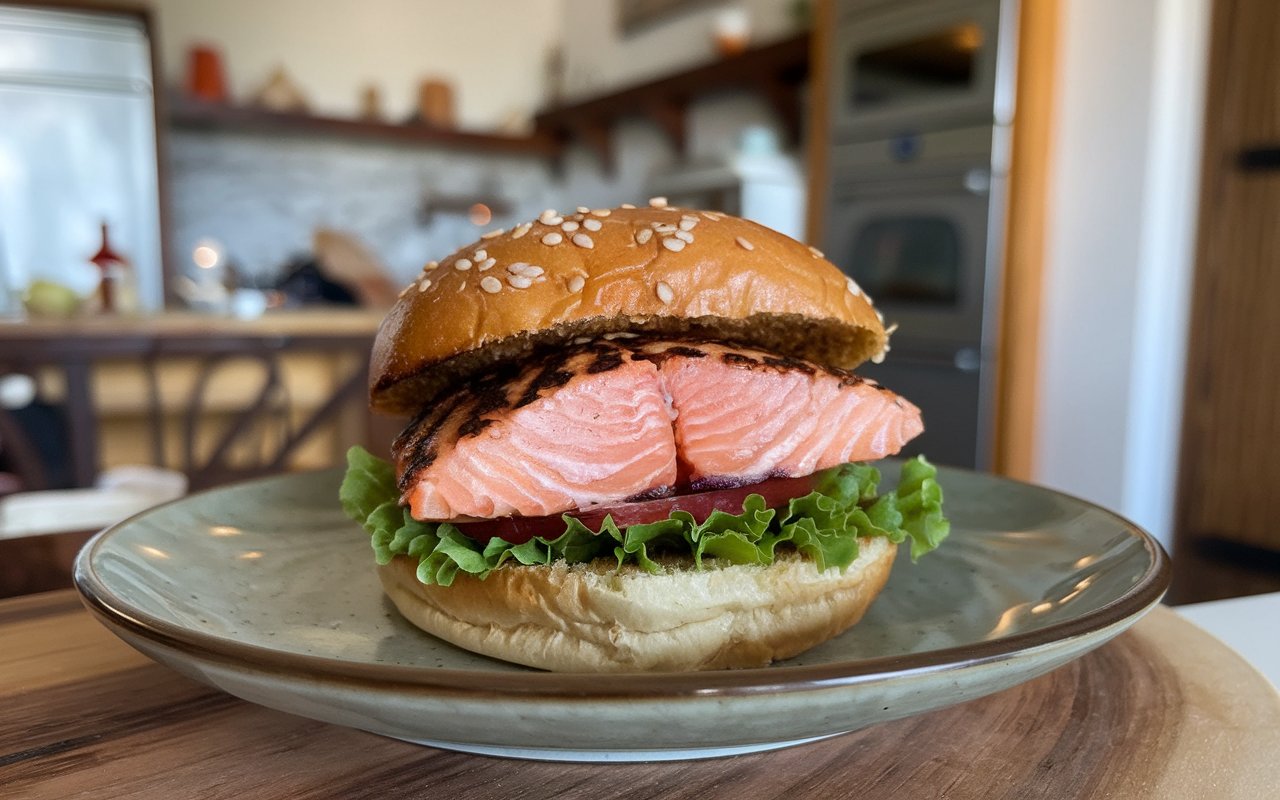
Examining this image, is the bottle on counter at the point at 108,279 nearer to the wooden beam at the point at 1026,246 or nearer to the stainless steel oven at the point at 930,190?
the stainless steel oven at the point at 930,190

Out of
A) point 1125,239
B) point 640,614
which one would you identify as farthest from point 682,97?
point 640,614

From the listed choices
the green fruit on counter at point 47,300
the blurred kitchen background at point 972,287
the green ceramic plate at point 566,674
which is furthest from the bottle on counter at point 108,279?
the green ceramic plate at point 566,674

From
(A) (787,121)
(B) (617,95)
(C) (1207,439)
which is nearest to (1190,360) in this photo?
(C) (1207,439)

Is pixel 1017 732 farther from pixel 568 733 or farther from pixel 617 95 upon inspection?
pixel 617 95

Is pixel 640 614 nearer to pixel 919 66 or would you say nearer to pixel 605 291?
pixel 605 291

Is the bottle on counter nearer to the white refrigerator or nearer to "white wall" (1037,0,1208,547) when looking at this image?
the white refrigerator

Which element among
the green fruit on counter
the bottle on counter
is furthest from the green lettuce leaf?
the bottle on counter

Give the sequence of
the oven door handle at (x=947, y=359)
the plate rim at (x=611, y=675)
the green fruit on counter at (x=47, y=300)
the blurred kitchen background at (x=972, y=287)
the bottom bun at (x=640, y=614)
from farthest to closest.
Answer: the oven door handle at (x=947, y=359), the green fruit on counter at (x=47, y=300), the blurred kitchen background at (x=972, y=287), the bottom bun at (x=640, y=614), the plate rim at (x=611, y=675)
